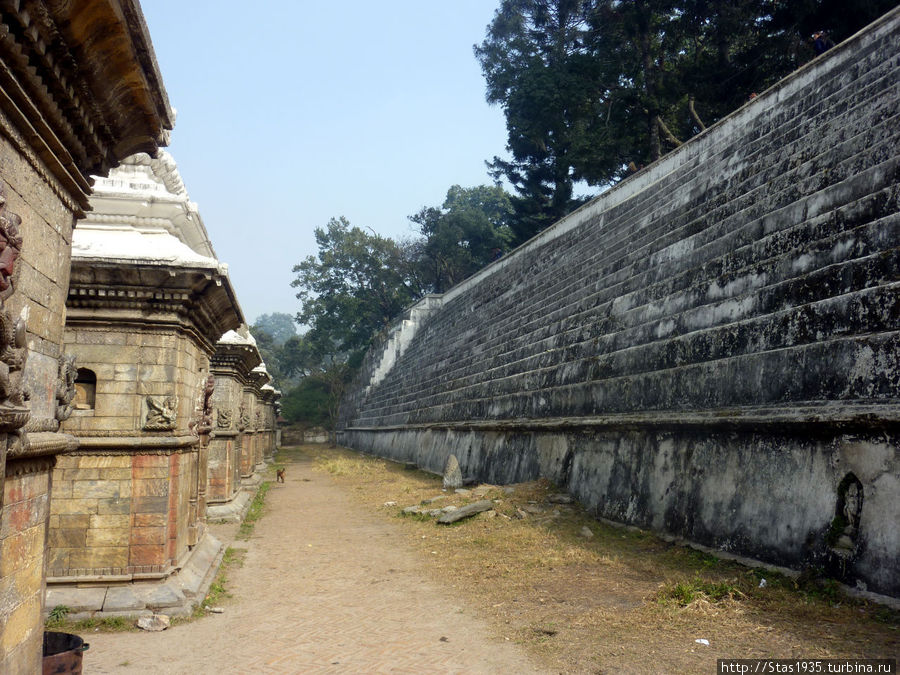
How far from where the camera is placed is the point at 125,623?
5668 millimetres

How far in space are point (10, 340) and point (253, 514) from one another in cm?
1141

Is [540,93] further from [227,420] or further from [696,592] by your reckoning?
[696,592]

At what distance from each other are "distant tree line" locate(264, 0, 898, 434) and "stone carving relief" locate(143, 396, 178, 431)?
1915cm

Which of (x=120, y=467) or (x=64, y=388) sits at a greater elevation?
(x=64, y=388)

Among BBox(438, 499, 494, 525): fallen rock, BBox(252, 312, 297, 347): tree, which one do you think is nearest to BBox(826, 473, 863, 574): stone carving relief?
BBox(438, 499, 494, 525): fallen rock

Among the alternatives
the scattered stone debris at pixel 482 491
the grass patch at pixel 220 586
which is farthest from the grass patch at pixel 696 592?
the scattered stone debris at pixel 482 491

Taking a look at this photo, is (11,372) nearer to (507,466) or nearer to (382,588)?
(382,588)

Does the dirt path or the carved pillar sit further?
the carved pillar

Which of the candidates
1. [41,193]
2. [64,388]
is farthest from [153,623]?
[41,193]

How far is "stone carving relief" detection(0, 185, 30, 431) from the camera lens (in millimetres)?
2496

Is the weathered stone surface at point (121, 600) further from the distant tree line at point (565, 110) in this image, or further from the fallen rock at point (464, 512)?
the distant tree line at point (565, 110)

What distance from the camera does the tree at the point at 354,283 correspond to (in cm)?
4788

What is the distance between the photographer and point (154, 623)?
18.7ft

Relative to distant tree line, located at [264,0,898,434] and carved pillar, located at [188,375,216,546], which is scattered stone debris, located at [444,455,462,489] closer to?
carved pillar, located at [188,375,216,546]
